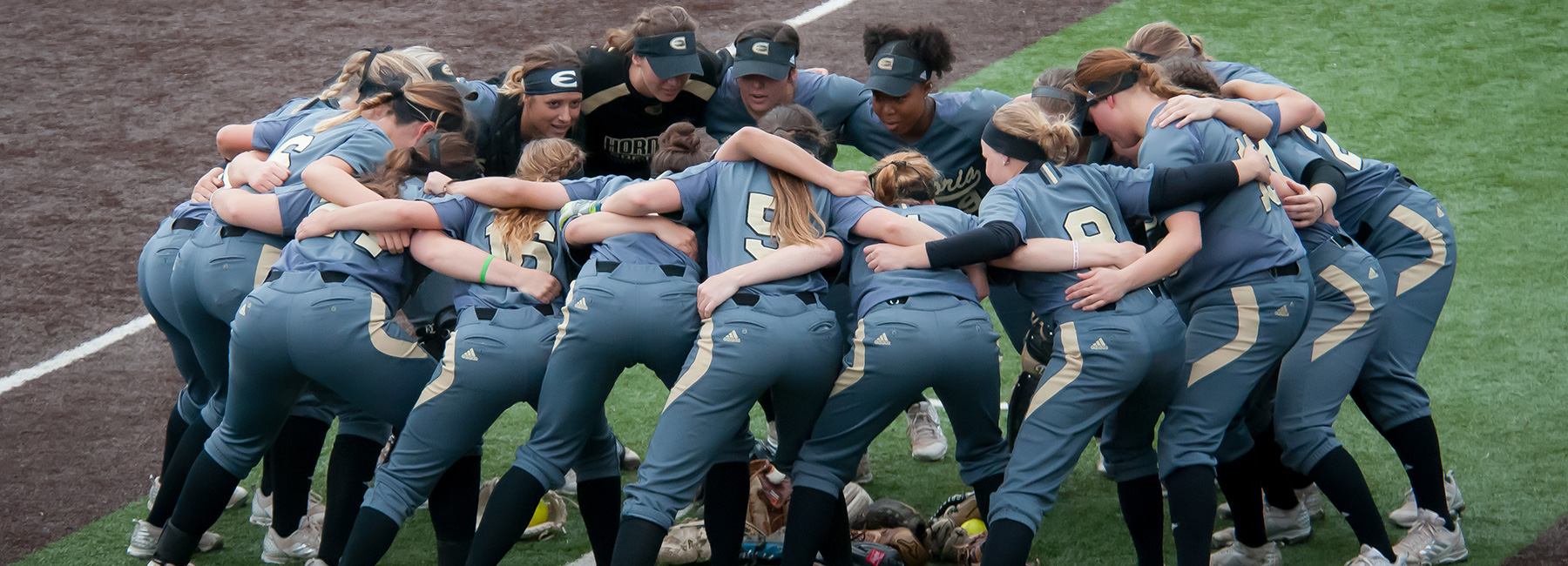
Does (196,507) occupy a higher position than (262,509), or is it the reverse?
(196,507)

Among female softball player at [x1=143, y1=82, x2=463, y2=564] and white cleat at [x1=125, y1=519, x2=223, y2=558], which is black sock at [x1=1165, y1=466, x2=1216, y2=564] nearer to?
female softball player at [x1=143, y1=82, x2=463, y2=564]

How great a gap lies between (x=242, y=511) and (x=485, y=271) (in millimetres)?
1840

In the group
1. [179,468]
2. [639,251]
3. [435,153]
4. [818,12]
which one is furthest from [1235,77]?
[818,12]

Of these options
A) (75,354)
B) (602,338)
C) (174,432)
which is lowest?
(75,354)

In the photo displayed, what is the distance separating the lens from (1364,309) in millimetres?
4242

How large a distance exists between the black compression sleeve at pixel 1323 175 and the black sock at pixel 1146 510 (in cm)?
124

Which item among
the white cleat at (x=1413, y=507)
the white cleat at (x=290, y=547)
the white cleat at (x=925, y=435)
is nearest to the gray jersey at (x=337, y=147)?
the white cleat at (x=290, y=547)

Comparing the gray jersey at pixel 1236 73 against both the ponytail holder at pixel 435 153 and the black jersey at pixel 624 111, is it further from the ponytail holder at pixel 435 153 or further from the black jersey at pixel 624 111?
the ponytail holder at pixel 435 153

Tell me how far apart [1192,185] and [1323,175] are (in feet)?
2.58

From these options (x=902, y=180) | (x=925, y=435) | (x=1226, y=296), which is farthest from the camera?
(x=925, y=435)

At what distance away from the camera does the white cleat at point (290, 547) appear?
4.68 meters

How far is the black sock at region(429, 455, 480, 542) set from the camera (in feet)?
13.7

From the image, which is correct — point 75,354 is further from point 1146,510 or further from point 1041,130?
point 1146,510

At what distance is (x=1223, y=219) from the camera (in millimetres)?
4129
